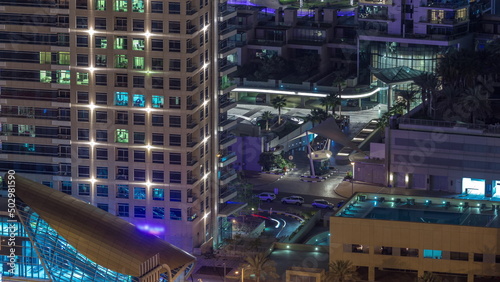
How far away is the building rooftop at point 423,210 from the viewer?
144 metres

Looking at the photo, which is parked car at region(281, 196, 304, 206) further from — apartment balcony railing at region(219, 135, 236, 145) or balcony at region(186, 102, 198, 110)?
balcony at region(186, 102, 198, 110)

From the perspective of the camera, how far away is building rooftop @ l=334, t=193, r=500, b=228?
473 ft

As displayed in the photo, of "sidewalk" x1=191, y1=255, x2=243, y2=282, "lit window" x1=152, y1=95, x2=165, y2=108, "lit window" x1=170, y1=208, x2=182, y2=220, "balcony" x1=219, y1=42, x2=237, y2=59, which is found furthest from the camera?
"balcony" x1=219, y1=42, x2=237, y2=59

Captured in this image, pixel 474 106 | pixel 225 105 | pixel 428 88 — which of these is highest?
pixel 225 105

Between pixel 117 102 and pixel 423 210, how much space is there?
32697mm

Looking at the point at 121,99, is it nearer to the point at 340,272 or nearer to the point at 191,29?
the point at 191,29

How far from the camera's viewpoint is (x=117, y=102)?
153 metres

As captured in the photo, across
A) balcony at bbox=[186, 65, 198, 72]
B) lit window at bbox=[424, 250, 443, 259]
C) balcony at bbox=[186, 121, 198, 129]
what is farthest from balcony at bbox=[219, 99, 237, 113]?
lit window at bbox=[424, 250, 443, 259]

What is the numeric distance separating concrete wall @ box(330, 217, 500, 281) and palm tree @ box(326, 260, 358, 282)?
3.24 metres

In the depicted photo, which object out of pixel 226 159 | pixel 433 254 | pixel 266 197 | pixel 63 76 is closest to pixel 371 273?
pixel 433 254

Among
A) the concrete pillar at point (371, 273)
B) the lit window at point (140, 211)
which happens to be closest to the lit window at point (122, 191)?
the lit window at point (140, 211)

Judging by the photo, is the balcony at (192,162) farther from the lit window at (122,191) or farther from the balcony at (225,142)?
the lit window at (122,191)

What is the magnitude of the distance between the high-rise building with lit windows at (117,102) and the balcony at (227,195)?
3.74 m

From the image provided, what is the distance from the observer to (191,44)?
151750mm
